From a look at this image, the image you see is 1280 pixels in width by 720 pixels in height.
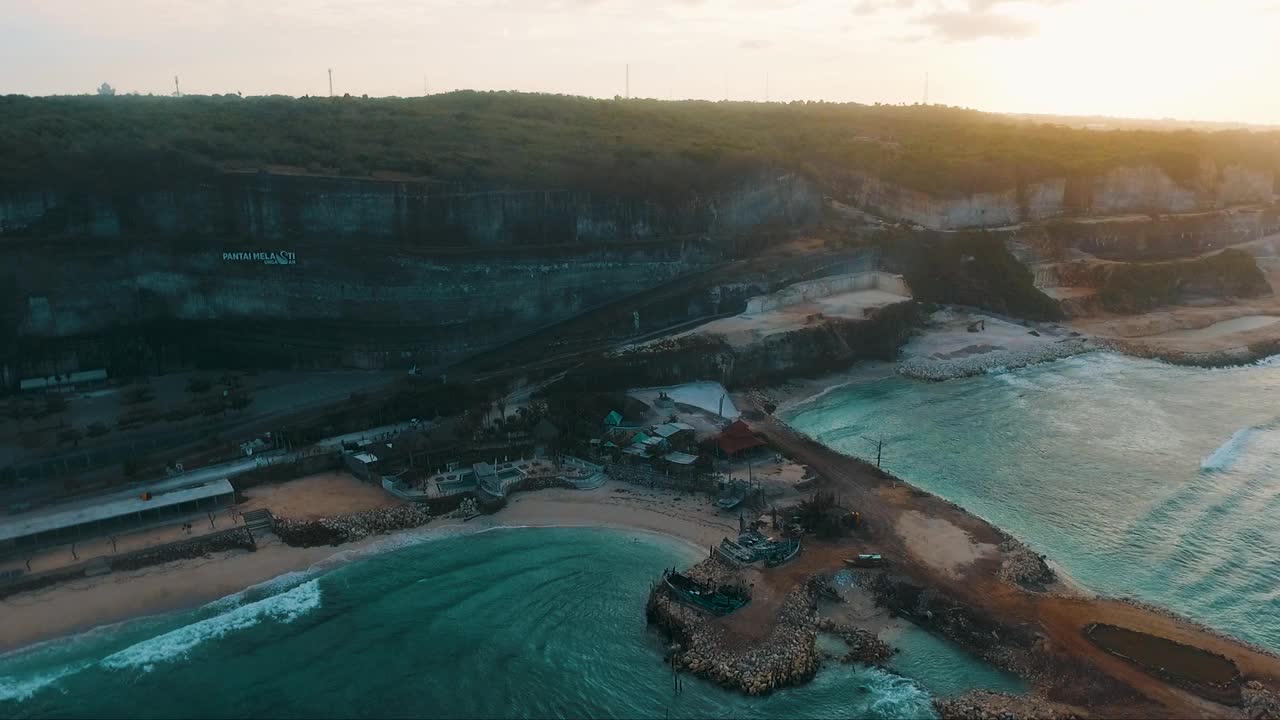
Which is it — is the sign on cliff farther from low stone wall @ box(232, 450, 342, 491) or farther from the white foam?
the white foam

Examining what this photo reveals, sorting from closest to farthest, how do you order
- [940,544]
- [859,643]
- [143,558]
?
1. [859,643]
2. [143,558]
3. [940,544]

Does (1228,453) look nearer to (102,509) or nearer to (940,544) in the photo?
(940,544)

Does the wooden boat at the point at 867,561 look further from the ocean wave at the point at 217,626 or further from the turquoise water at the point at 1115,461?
the ocean wave at the point at 217,626

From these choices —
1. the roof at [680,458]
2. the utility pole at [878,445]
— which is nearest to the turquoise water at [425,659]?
the roof at [680,458]

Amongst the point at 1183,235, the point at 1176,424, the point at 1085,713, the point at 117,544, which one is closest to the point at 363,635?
the point at 117,544

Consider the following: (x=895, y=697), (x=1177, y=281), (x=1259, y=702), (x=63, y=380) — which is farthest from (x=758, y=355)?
(x=1177, y=281)

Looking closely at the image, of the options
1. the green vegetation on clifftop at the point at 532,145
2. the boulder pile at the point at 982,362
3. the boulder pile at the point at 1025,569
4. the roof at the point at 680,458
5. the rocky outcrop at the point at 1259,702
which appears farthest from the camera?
the boulder pile at the point at 982,362
